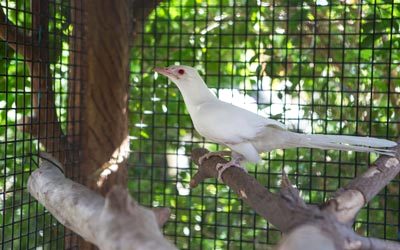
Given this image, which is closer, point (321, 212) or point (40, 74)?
point (321, 212)

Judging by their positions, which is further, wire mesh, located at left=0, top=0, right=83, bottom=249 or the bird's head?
the bird's head

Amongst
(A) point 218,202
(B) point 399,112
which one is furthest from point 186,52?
(B) point 399,112

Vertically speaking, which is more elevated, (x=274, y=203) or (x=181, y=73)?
(x=181, y=73)

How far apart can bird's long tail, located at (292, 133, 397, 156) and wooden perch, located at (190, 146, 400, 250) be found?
164 millimetres

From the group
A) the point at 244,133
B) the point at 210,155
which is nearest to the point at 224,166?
the point at 244,133

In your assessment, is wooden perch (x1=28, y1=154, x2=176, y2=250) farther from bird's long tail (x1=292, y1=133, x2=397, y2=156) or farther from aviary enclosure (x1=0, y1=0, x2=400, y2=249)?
bird's long tail (x1=292, y1=133, x2=397, y2=156)

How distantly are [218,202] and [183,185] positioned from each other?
204 millimetres

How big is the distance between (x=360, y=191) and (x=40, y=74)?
1.40 meters

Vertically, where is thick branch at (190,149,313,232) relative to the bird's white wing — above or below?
below

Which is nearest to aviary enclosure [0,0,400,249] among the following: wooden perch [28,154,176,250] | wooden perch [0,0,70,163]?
wooden perch [0,0,70,163]

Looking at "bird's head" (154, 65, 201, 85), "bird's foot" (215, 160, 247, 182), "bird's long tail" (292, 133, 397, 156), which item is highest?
"bird's head" (154, 65, 201, 85)

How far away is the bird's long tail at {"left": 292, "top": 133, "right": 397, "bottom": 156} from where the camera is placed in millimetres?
1836

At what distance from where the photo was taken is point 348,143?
195 cm

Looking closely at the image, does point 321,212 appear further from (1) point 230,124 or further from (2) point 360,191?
(1) point 230,124
